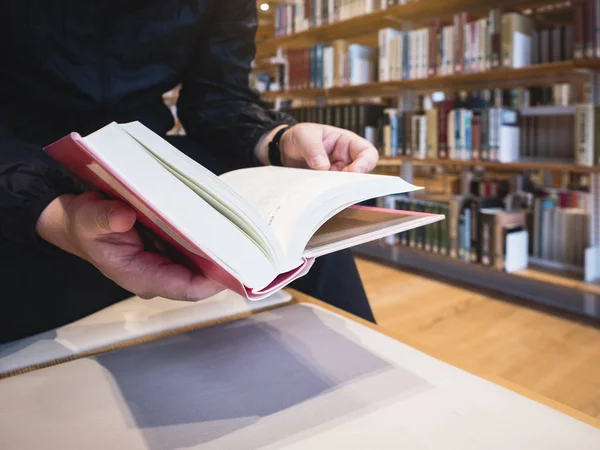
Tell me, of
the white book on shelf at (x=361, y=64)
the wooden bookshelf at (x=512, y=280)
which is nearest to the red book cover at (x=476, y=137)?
the wooden bookshelf at (x=512, y=280)

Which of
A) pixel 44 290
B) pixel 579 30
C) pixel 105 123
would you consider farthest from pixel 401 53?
pixel 44 290

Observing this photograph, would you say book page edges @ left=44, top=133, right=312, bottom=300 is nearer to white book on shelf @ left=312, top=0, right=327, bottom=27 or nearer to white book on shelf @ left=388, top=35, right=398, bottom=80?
white book on shelf @ left=388, top=35, right=398, bottom=80

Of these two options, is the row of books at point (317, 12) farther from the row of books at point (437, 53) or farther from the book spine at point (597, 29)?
the book spine at point (597, 29)

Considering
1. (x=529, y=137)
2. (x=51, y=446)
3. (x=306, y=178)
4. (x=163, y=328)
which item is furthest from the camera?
(x=529, y=137)

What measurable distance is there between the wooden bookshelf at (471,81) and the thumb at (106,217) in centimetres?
218

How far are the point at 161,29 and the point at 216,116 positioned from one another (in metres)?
0.20

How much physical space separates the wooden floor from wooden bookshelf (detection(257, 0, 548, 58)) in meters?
1.36

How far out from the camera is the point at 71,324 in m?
0.73

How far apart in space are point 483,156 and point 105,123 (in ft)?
6.58

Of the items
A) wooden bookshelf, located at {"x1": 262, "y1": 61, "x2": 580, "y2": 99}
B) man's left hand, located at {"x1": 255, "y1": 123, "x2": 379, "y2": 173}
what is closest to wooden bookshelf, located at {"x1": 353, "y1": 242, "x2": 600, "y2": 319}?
wooden bookshelf, located at {"x1": 262, "y1": 61, "x2": 580, "y2": 99}

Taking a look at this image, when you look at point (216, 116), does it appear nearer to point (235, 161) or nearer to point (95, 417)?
point (235, 161)

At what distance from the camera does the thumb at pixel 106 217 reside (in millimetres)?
454

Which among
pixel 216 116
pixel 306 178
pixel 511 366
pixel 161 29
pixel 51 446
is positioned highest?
pixel 161 29

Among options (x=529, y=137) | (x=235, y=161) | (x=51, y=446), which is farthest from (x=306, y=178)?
(x=529, y=137)
